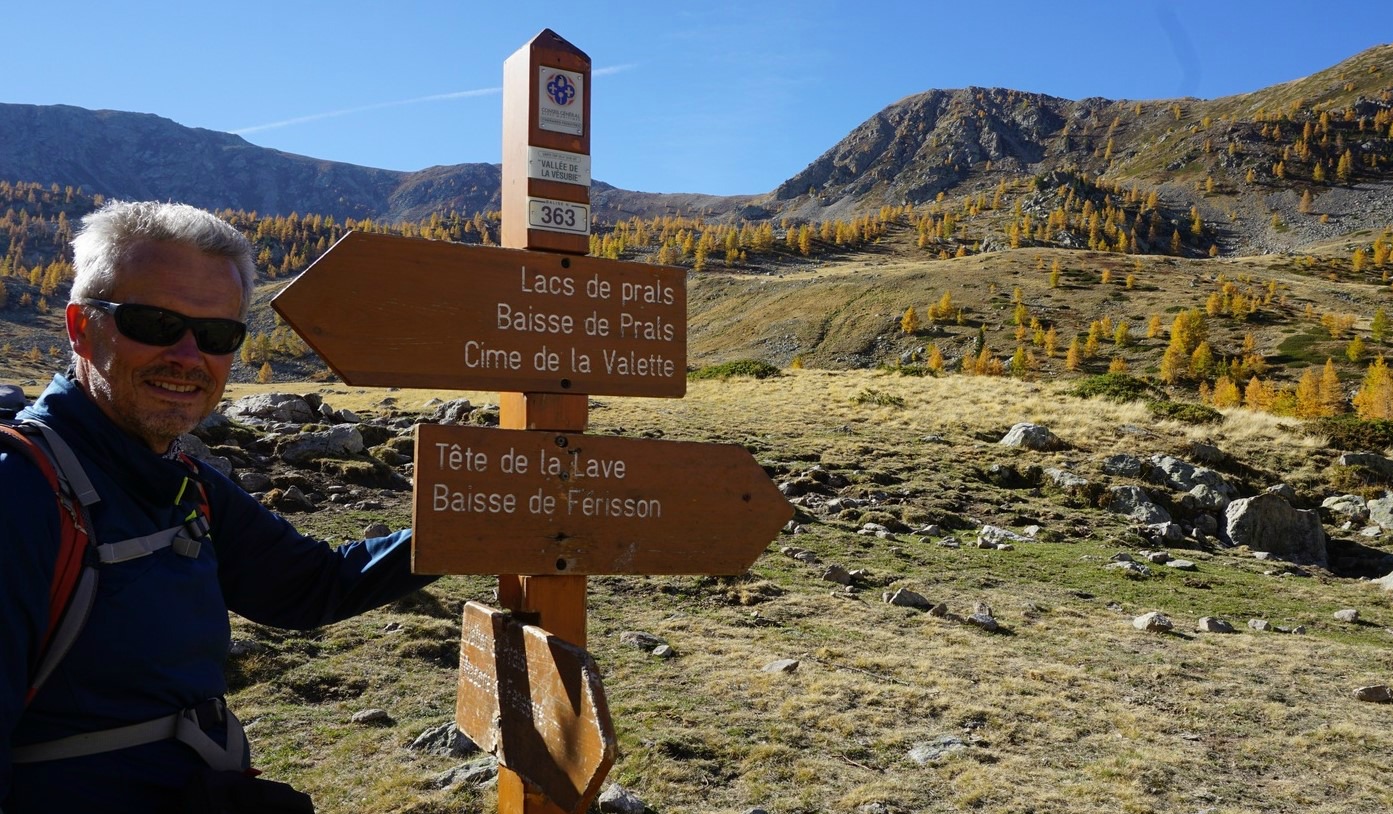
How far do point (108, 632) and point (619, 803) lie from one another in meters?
3.52

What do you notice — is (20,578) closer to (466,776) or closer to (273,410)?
(466,776)

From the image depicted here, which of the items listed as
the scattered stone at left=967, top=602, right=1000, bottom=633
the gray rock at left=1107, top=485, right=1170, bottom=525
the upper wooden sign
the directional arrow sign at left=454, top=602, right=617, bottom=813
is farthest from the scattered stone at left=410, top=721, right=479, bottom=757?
the gray rock at left=1107, top=485, right=1170, bottom=525

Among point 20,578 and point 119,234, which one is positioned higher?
point 119,234

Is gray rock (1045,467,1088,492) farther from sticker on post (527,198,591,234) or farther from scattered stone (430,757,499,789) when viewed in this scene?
sticker on post (527,198,591,234)

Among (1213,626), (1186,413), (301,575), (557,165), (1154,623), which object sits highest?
(557,165)

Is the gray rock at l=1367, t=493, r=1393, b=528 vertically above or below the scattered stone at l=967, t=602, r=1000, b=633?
below

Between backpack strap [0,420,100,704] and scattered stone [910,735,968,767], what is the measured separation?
5.18 meters

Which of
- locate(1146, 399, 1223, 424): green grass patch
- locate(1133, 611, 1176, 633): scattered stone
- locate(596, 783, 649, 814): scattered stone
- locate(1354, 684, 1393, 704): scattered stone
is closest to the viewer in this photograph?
locate(596, 783, 649, 814): scattered stone

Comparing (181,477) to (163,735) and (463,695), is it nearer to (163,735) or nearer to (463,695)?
(163,735)

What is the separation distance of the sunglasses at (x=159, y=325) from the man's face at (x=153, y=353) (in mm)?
13

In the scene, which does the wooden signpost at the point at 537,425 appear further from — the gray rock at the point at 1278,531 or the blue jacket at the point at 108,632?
the gray rock at the point at 1278,531

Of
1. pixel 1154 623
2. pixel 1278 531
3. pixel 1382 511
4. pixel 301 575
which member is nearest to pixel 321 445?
pixel 1154 623

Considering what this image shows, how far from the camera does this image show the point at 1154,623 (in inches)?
395

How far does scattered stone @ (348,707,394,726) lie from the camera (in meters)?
6.28
